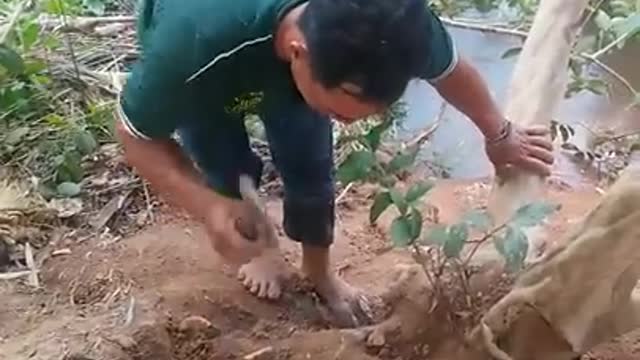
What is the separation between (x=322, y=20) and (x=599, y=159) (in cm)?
126

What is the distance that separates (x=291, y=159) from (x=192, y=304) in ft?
0.93

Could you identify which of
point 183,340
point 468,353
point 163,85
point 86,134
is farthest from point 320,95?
point 86,134

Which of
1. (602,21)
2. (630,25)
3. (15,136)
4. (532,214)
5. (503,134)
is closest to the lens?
(532,214)


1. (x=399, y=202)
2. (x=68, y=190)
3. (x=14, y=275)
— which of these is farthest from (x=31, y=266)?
(x=399, y=202)

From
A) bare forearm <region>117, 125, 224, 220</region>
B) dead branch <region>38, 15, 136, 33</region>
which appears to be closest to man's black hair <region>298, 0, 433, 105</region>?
bare forearm <region>117, 125, 224, 220</region>

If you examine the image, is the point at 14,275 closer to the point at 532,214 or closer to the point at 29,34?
the point at 29,34

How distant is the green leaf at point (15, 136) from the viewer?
2207 millimetres

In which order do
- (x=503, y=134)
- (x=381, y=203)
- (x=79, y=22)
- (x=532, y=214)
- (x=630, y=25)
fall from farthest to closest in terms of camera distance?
(x=79, y=22), (x=630, y=25), (x=503, y=134), (x=381, y=203), (x=532, y=214)

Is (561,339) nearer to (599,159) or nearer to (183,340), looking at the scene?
(183,340)

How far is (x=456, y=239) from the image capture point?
1.34m

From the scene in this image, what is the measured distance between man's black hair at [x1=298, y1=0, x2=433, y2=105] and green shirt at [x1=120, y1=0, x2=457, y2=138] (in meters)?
0.06

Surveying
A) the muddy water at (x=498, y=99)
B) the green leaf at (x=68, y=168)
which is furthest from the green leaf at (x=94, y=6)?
the muddy water at (x=498, y=99)

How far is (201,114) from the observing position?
1.47 meters

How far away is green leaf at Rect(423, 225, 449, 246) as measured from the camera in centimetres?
135
